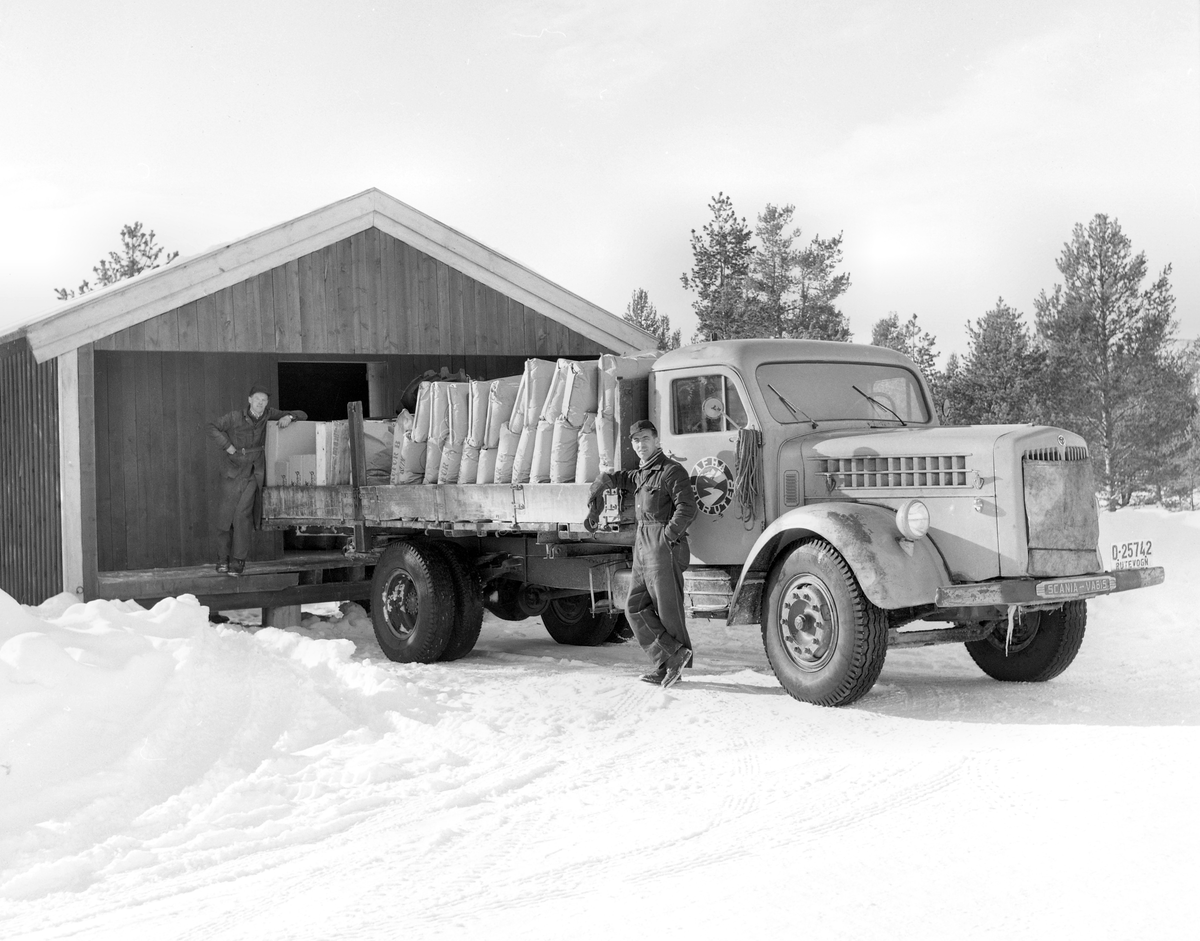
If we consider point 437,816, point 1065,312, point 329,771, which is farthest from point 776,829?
point 1065,312

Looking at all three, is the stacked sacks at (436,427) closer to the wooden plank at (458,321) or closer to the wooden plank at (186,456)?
the wooden plank at (458,321)

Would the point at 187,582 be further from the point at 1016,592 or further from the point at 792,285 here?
the point at 792,285

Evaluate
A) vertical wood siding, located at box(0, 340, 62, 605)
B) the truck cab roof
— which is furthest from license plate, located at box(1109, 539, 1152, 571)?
vertical wood siding, located at box(0, 340, 62, 605)

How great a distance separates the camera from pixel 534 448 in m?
9.07

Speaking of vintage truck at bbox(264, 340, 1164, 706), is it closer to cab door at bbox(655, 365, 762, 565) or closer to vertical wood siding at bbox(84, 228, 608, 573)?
cab door at bbox(655, 365, 762, 565)

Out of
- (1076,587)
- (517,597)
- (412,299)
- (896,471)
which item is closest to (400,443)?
(517,597)

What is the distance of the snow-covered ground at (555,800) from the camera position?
4.30 meters

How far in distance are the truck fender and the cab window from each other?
863mm

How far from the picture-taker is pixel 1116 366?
1148 inches

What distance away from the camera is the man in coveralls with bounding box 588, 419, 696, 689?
8.02 meters

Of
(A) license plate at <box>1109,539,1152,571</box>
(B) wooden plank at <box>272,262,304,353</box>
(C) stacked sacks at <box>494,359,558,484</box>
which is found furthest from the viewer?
(B) wooden plank at <box>272,262,304,353</box>

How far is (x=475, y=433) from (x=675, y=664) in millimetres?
2636

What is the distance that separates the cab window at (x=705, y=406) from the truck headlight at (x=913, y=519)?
54.7 inches

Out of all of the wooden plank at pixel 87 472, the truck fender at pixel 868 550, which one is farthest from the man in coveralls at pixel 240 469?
the truck fender at pixel 868 550
